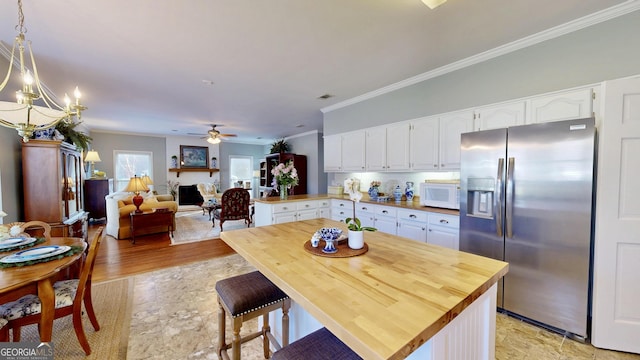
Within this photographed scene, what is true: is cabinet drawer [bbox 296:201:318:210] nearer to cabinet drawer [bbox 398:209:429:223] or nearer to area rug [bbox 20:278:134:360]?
cabinet drawer [bbox 398:209:429:223]

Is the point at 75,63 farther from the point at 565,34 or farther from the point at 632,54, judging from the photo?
the point at 632,54

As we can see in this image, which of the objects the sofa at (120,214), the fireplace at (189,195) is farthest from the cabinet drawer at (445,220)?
the fireplace at (189,195)

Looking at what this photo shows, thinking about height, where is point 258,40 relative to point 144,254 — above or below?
above

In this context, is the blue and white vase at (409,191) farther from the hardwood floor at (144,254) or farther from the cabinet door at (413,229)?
the hardwood floor at (144,254)

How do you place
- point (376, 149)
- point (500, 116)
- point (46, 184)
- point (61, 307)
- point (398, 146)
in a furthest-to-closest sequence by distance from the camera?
point (376, 149) < point (398, 146) < point (46, 184) < point (500, 116) < point (61, 307)

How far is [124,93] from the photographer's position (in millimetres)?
4027

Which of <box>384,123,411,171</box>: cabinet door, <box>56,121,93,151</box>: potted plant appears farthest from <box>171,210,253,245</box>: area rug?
<box>384,123,411,171</box>: cabinet door

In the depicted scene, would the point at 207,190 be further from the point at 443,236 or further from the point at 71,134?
the point at 443,236

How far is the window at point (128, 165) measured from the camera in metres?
8.05

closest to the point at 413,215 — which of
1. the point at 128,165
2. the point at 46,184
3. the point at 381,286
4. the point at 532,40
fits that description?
the point at 532,40

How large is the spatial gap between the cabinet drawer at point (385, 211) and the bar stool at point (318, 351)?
8.46 feet

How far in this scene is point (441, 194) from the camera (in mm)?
3078

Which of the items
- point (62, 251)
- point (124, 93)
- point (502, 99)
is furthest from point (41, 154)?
point (502, 99)

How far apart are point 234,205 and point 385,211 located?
3726mm
